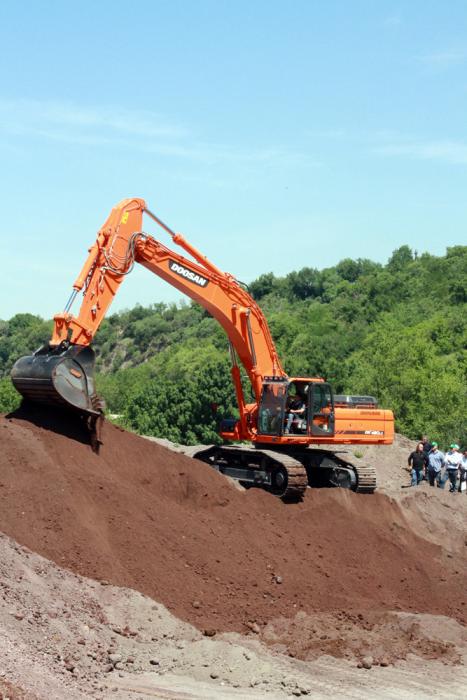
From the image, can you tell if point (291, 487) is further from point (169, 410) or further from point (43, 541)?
point (169, 410)

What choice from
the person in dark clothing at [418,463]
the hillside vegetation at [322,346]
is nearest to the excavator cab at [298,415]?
the person in dark clothing at [418,463]

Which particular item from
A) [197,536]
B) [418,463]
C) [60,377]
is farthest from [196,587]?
[418,463]

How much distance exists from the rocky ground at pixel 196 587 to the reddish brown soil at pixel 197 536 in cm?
3

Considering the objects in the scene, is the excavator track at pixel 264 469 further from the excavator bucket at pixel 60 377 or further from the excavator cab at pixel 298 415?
the excavator bucket at pixel 60 377

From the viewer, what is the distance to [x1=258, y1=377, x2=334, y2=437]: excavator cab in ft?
66.8

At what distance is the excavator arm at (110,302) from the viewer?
1655cm

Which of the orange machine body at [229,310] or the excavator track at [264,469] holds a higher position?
the orange machine body at [229,310]

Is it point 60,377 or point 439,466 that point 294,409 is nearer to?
point 60,377

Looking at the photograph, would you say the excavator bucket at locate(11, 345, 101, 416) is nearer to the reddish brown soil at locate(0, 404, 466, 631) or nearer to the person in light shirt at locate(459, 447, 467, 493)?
the reddish brown soil at locate(0, 404, 466, 631)

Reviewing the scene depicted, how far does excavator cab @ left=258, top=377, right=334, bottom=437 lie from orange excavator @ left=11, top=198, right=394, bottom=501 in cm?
2

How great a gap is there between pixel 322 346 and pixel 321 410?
55318 millimetres

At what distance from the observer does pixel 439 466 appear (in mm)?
25266

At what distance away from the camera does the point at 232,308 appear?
21.0 meters

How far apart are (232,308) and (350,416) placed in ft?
11.5
